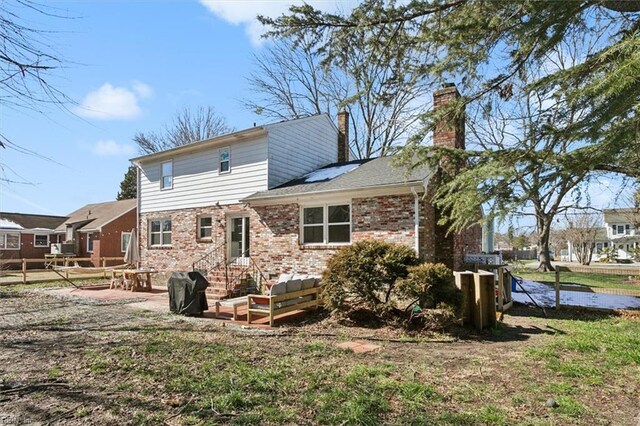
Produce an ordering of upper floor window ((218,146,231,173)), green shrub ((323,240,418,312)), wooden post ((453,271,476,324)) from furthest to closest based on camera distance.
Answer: upper floor window ((218,146,231,173)), green shrub ((323,240,418,312)), wooden post ((453,271,476,324))

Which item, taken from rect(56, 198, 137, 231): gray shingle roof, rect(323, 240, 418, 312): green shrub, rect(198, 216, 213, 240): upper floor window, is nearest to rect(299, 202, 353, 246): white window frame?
rect(323, 240, 418, 312): green shrub

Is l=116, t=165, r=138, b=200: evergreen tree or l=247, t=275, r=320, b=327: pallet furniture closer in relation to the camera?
l=247, t=275, r=320, b=327: pallet furniture

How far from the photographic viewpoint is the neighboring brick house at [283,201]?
11.5m

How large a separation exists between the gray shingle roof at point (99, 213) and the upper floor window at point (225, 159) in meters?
17.7

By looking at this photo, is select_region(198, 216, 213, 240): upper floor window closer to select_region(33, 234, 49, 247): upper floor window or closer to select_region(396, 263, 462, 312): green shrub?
select_region(396, 263, 462, 312): green shrub

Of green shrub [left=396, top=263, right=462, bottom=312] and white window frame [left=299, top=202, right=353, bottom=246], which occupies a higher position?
white window frame [left=299, top=202, right=353, bottom=246]

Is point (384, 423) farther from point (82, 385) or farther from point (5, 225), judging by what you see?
point (5, 225)

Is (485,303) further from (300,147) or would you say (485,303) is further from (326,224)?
(300,147)

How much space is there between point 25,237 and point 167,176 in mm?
23193

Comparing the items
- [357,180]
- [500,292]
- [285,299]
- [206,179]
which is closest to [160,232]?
[206,179]

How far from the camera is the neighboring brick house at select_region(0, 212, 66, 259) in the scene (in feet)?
104

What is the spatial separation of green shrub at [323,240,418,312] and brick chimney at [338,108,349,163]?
433 inches

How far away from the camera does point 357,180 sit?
1255 centimetres

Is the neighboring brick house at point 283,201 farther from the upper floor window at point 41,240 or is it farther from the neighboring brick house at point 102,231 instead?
the upper floor window at point 41,240
